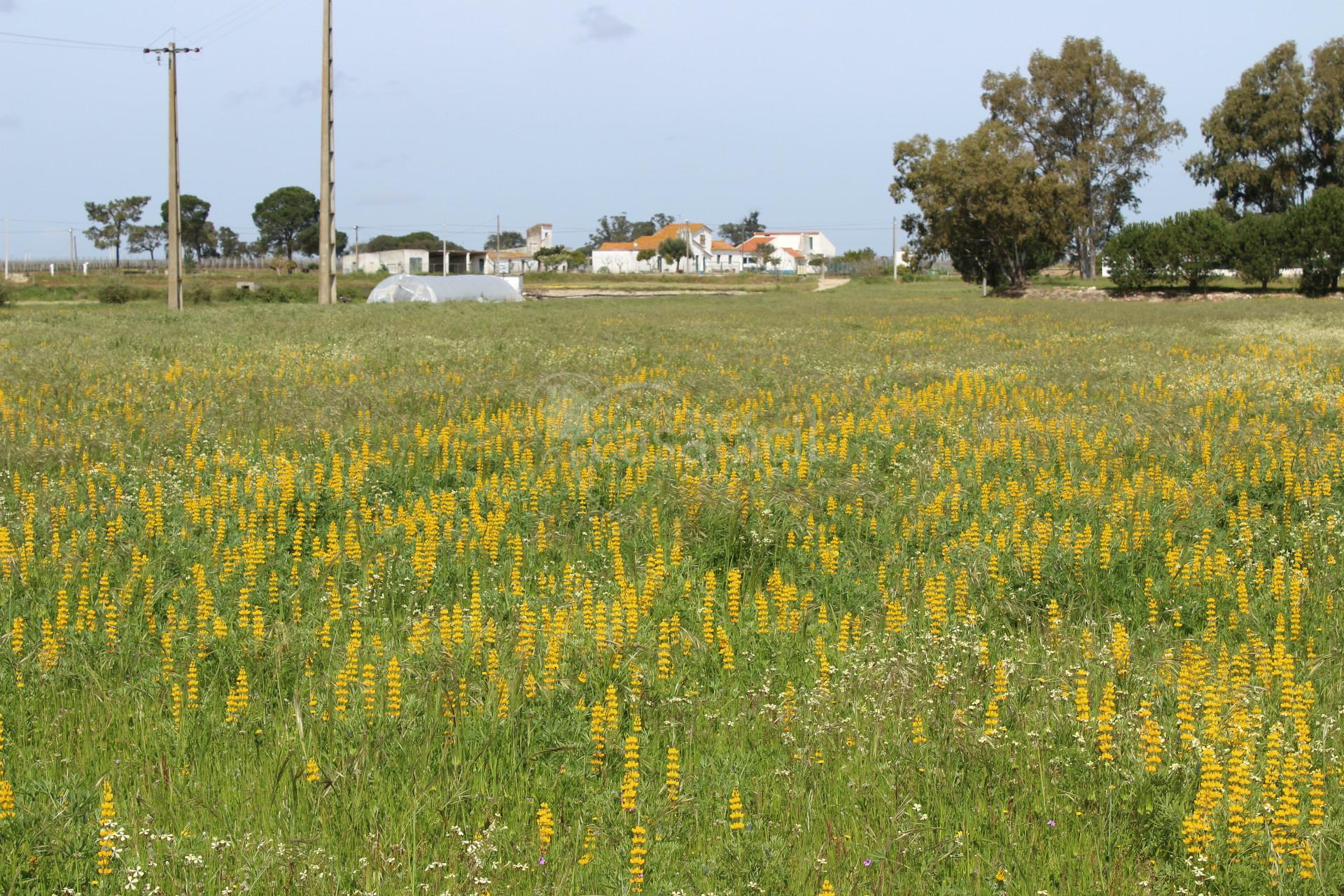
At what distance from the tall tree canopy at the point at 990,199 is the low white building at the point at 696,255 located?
70377 mm

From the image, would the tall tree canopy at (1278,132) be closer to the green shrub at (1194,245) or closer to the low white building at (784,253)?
the green shrub at (1194,245)

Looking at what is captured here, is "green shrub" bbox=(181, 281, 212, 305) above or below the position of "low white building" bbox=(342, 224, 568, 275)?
below

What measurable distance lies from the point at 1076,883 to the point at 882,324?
25651 millimetres

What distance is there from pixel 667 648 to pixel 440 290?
39806mm

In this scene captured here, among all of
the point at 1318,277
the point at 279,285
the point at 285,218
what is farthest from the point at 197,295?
the point at 285,218

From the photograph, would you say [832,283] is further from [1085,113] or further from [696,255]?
[696,255]

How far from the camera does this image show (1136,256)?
58.4 metres

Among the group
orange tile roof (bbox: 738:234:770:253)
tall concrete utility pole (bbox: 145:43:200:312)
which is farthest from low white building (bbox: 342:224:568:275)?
tall concrete utility pole (bbox: 145:43:200:312)

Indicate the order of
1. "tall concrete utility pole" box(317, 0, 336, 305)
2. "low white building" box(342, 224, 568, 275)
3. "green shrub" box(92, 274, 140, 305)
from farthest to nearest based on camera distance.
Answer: "low white building" box(342, 224, 568, 275) → "green shrub" box(92, 274, 140, 305) → "tall concrete utility pole" box(317, 0, 336, 305)

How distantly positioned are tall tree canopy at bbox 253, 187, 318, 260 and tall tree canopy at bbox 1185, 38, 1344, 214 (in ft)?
321

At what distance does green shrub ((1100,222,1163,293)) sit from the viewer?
57.8m

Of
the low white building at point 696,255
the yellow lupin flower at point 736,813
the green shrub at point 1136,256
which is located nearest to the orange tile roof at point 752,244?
the low white building at point 696,255

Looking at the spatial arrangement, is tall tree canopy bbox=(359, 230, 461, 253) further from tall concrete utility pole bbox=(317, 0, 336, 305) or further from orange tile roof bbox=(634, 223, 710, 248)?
tall concrete utility pole bbox=(317, 0, 336, 305)

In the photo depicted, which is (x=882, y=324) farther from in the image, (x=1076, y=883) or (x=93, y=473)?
(x=1076, y=883)
